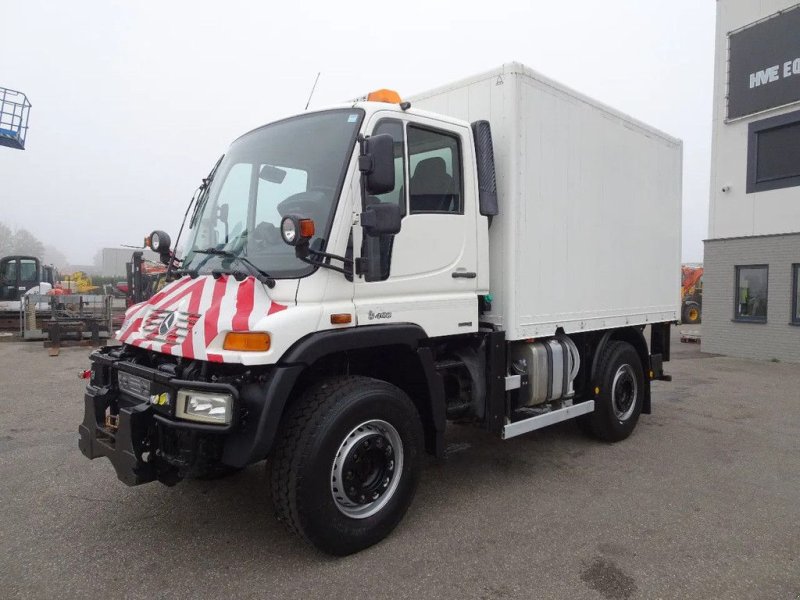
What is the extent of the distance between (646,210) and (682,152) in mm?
1197

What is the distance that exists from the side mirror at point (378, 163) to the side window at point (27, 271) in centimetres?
2295

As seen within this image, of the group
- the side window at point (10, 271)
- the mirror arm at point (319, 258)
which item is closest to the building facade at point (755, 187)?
the mirror arm at point (319, 258)

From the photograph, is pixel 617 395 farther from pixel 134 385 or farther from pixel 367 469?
pixel 134 385

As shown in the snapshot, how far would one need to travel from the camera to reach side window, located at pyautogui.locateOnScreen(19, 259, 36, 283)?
70.6ft

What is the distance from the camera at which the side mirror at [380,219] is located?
3.37m

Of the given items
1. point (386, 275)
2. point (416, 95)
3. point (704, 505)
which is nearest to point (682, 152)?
point (416, 95)

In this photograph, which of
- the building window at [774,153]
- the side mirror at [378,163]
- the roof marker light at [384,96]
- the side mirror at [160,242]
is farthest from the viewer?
the building window at [774,153]

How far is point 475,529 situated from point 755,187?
12032mm

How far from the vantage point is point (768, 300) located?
40.3ft

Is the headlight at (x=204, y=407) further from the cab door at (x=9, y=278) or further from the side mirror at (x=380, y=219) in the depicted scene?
the cab door at (x=9, y=278)

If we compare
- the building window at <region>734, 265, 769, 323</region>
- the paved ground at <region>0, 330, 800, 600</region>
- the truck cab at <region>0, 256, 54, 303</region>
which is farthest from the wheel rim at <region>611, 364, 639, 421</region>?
the truck cab at <region>0, 256, 54, 303</region>

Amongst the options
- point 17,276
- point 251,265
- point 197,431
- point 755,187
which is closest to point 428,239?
point 251,265

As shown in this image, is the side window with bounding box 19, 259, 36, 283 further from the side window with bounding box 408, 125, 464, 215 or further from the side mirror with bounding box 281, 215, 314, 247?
the side mirror with bounding box 281, 215, 314, 247

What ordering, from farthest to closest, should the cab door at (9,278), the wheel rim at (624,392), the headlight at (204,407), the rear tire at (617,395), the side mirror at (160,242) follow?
1. the cab door at (9,278)
2. the wheel rim at (624,392)
3. the rear tire at (617,395)
4. the side mirror at (160,242)
5. the headlight at (204,407)
